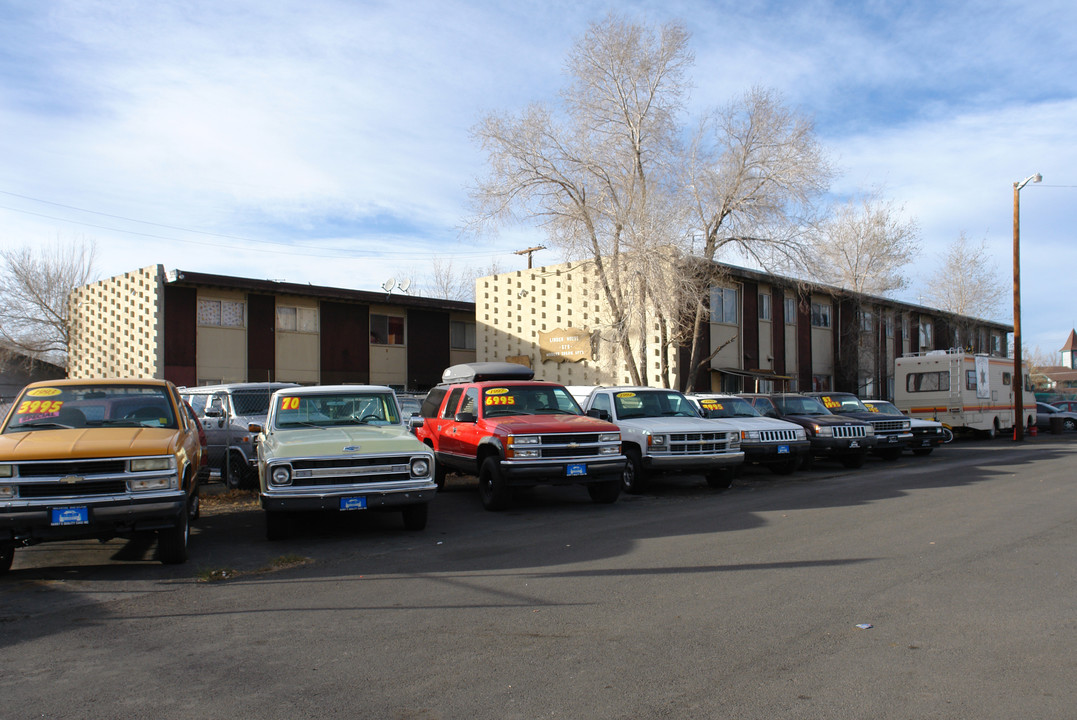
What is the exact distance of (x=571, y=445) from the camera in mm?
11711

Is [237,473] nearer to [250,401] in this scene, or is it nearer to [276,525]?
[250,401]

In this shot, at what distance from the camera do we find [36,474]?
293 inches

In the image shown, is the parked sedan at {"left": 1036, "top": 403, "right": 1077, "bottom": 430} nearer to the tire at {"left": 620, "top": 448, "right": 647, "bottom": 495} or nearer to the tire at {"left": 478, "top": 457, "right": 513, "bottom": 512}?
the tire at {"left": 620, "top": 448, "right": 647, "bottom": 495}

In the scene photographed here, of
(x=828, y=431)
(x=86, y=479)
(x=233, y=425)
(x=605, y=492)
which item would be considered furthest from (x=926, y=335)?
(x=86, y=479)

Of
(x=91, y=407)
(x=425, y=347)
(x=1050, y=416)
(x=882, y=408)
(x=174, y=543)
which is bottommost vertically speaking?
(x=174, y=543)

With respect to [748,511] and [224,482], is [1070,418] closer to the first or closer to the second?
[748,511]

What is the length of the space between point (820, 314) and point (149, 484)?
35754mm

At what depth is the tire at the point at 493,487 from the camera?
11.5 m

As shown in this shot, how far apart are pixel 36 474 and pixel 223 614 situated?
8.43 feet

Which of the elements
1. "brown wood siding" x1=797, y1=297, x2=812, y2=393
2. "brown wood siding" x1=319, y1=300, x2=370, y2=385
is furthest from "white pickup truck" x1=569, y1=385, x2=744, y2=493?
"brown wood siding" x1=797, y1=297, x2=812, y2=393

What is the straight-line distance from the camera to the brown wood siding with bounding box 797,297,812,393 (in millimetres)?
37000

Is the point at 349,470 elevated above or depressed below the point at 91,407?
below

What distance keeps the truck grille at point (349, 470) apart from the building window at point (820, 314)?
32.0 meters

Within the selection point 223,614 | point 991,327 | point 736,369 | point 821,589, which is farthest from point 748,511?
point 991,327
